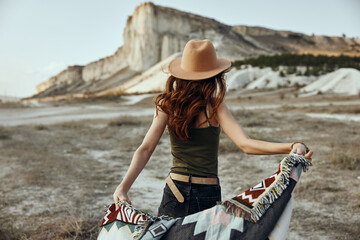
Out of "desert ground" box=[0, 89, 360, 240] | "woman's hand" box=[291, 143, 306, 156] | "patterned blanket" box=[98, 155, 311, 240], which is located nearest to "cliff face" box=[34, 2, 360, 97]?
"desert ground" box=[0, 89, 360, 240]

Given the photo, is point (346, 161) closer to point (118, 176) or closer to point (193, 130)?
point (118, 176)

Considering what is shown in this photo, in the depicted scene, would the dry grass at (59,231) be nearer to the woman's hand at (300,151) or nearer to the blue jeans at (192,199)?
the blue jeans at (192,199)

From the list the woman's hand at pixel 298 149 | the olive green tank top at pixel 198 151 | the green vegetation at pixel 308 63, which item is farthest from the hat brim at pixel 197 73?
the green vegetation at pixel 308 63

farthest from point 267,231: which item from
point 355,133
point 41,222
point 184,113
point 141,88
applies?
point 141,88

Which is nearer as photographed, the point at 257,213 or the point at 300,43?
the point at 257,213

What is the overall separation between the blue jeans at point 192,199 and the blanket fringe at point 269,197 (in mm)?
327

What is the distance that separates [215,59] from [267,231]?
96 cm

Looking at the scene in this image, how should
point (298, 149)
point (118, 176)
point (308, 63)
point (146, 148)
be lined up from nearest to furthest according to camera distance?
point (298, 149)
point (146, 148)
point (118, 176)
point (308, 63)

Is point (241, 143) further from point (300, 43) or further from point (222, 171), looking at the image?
point (300, 43)

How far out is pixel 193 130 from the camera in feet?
5.76

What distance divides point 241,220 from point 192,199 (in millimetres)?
451

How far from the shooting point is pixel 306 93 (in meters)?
22.1

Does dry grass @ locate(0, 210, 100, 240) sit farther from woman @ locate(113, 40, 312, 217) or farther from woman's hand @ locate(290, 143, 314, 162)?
woman's hand @ locate(290, 143, 314, 162)

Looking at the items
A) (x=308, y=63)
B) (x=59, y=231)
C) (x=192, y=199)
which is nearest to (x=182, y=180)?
(x=192, y=199)
